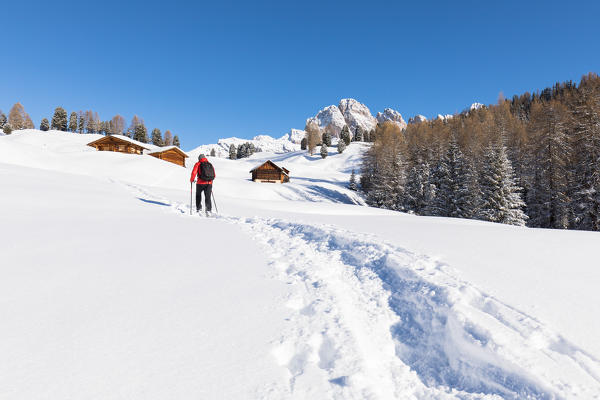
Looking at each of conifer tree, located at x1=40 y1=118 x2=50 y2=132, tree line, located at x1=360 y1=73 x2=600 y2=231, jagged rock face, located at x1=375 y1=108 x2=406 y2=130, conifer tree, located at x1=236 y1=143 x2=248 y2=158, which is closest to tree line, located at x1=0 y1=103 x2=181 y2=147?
conifer tree, located at x1=40 y1=118 x2=50 y2=132

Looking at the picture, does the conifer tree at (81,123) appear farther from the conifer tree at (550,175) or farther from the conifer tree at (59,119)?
the conifer tree at (550,175)

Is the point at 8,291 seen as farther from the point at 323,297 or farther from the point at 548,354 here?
the point at 548,354

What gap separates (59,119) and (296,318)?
109117 millimetres

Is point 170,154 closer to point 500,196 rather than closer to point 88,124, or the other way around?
point 500,196

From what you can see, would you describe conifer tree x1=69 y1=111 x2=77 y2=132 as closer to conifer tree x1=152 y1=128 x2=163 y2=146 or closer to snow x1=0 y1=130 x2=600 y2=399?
conifer tree x1=152 y1=128 x2=163 y2=146

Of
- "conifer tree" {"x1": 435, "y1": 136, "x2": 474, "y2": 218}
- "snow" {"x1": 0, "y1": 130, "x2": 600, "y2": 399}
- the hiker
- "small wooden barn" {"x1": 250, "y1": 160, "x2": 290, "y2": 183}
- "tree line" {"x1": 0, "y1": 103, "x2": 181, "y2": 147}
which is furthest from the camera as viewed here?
"tree line" {"x1": 0, "y1": 103, "x2": 181, "y2": 147}

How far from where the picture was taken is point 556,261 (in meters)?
3.62

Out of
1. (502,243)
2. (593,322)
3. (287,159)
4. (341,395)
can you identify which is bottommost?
(341,395)

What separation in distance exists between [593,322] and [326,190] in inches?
1536

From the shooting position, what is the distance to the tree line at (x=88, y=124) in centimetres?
7475

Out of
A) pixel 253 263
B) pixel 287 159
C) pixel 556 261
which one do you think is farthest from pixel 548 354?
pixel 287 159

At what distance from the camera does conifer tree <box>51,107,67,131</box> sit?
79.9 meters

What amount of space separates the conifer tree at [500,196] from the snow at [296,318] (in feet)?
59.3

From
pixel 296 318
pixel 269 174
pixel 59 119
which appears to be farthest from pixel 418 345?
pixel 59 119
